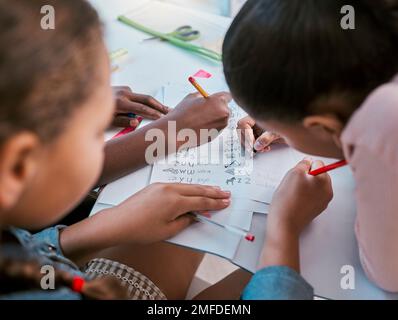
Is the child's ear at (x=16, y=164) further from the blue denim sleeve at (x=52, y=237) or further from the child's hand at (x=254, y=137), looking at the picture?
the child's hand at (x=254, y=137)

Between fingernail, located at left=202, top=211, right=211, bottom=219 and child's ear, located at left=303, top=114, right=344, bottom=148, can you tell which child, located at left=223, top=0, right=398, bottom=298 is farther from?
fingernail, located at left=202, top=211, right=211, bottom=219

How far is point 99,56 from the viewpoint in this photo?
17.2 inches

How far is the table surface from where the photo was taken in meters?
0.57

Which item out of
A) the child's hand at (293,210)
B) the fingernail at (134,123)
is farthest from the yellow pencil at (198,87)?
the child's hand at (293,210)

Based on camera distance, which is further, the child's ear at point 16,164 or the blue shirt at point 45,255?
the blue shirt at point 45,255

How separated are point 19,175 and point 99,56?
13cm

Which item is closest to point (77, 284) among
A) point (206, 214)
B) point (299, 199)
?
point (206, 214)

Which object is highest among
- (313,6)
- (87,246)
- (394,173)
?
(313,6)

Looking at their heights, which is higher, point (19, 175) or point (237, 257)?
point (19, 175)

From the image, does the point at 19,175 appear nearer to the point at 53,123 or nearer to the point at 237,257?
the point at 53,123

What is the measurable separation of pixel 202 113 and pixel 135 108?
0.40 ft

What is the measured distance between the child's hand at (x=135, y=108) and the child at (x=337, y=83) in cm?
30

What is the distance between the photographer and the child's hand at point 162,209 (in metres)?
0.64
